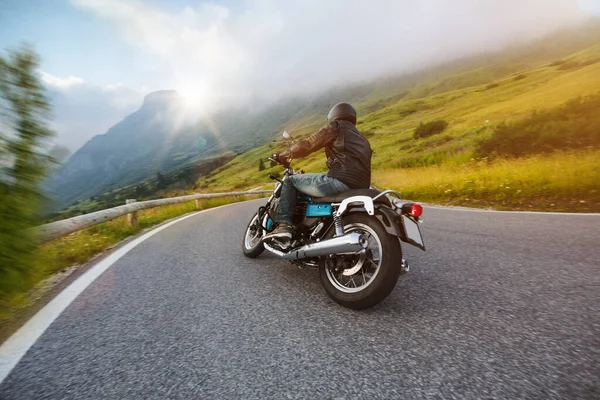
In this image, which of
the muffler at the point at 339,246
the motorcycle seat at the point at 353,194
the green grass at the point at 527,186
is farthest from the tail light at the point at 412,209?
the green grass at the point at 527,186

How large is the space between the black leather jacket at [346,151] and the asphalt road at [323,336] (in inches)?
46.4

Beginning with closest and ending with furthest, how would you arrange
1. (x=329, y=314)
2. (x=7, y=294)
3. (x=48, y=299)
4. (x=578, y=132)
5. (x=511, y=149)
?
(x=7, y=294)
(x=329, y=314)
(x=48, y=299)
(x=578, y=132)
(x=511, y=149)

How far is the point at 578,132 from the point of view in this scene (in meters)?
11.3

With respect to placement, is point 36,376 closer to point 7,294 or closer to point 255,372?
point 7,294

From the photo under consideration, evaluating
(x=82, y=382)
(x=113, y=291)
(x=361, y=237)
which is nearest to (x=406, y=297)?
(x=361, y=237)

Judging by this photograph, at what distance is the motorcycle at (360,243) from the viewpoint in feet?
8.27

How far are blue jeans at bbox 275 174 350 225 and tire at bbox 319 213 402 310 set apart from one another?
447 mm

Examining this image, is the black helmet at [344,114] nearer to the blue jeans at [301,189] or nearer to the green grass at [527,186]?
the blue jeans at [301,189]

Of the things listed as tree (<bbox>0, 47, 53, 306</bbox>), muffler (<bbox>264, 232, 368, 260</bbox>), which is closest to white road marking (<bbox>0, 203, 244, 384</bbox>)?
tree (<bbox>0, 47, 53, 306</bbox>)

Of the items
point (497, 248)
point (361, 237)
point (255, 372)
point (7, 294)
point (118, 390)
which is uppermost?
point (7, 294)

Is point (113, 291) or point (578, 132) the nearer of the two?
point (113, 291)

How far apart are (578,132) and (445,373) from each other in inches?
535

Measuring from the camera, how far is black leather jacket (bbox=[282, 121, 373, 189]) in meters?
3.37

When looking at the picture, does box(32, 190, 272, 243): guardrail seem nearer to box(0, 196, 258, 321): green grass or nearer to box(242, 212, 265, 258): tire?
box(0, 196, 258, 321): green grass
